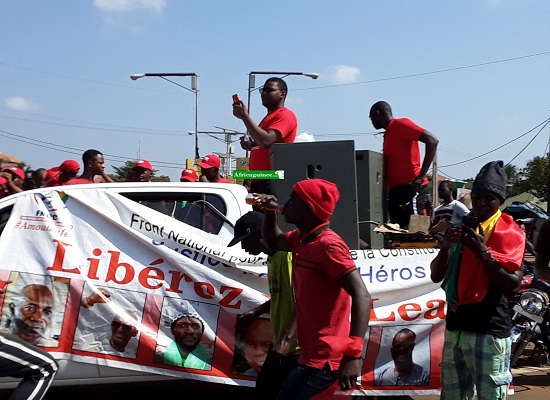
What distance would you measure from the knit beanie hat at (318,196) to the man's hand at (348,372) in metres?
0.70

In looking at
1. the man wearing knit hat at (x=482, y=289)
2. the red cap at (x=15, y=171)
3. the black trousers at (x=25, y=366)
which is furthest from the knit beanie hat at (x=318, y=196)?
the red cap at (x=15, y=171)

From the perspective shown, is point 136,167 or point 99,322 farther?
point 136,167

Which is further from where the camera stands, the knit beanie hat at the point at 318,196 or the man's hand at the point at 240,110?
the man's hand at the point at 240,110

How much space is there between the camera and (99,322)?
4762 mm

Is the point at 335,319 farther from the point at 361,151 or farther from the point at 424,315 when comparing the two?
the point at 361,151

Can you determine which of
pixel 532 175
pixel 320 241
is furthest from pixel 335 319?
pixel 532 175

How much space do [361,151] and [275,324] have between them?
1840mm

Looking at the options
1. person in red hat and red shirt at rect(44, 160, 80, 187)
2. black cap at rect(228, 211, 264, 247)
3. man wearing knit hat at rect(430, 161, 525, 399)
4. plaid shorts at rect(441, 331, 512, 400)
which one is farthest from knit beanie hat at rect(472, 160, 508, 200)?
person in red hat and red shirt at rect(44, 160, 80, 187)

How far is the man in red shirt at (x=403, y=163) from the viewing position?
18.8ft

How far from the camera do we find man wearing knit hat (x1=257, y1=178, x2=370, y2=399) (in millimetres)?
3188

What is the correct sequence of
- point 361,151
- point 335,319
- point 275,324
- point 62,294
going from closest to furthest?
point 335,319, point 275,324, point 62,294, point 361,151

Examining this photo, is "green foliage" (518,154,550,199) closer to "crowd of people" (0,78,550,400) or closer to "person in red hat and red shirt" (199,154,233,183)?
"person in red hat and red shirt" (199,154,233,183)

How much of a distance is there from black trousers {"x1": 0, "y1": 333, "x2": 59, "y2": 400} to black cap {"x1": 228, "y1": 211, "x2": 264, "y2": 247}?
127 cm

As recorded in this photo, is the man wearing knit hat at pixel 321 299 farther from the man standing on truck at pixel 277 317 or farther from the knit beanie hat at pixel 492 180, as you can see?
the knit beanie hat at pixel 492 180
